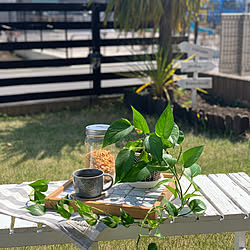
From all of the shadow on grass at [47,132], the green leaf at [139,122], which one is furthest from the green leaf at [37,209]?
the shadow on grass at [47,132]

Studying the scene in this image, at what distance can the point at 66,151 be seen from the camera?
495 cm

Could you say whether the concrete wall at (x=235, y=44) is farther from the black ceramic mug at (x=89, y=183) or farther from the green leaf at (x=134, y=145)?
the black ceramic mug at (x=89, y=183)

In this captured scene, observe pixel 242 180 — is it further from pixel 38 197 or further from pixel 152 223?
pixel 38 197

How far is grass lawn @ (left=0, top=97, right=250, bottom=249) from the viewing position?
118 inches

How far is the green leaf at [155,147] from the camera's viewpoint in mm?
1975

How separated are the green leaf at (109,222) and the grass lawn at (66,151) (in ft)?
3.40

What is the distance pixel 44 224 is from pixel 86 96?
5.81m

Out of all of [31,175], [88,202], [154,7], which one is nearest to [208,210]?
[88,202]

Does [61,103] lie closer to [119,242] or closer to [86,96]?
[86,96]

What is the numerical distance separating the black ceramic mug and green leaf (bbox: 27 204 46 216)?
0.18 m

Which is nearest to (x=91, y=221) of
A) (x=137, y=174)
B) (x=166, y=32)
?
(x=137, y=174)

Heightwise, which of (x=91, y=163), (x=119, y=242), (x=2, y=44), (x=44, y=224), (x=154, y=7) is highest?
(x=154, y=7)

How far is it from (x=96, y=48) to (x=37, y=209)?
5.86 meters

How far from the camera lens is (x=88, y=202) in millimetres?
2059
